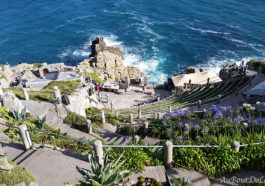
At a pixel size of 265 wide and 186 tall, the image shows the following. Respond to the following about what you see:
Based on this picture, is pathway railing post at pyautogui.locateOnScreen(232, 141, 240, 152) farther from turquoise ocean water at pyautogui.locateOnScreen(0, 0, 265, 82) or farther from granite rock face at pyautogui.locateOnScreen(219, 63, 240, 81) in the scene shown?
turquoise ocean water at pyautogui.locateOnScreen(0, 0, 265, 82)

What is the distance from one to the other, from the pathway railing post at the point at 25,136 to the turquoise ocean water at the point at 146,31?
36.8 meters

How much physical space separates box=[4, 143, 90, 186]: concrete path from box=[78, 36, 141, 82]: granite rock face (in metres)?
32.5

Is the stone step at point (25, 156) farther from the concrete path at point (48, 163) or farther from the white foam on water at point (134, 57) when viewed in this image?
the white foam on water at point (134, 57)

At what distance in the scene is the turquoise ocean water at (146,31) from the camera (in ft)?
165

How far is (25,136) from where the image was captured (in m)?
10.4

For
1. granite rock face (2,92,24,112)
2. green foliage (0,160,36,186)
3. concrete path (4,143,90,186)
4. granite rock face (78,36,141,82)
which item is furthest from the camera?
granite rock face (78,36,141,82)

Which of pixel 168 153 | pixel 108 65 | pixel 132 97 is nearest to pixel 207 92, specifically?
pixel 132 97

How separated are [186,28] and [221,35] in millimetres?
9373

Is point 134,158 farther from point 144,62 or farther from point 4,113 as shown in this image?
point 144,62

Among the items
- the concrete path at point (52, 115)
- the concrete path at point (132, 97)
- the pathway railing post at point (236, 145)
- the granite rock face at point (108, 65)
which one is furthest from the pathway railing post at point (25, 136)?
the granite rock face at point (108, 65)

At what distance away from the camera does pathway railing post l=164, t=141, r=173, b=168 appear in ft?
28.6

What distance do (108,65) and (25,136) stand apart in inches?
1410

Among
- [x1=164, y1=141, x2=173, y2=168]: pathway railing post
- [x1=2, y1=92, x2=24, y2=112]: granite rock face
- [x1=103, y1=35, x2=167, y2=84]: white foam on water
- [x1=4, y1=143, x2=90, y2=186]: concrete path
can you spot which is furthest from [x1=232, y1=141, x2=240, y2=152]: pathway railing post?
[x1=103, y1=35, x2=167, y2=84]: white foam on water

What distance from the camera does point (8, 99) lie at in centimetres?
1498
